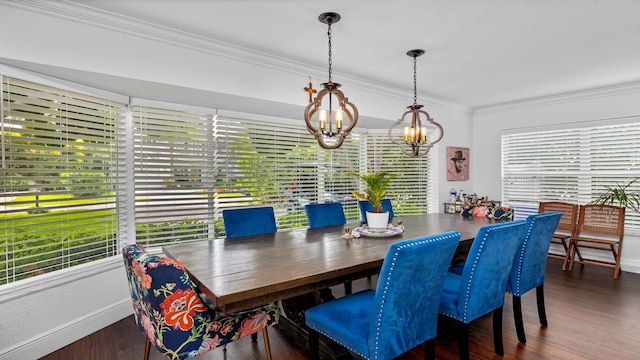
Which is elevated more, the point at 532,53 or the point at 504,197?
Answer: the point at 532,53

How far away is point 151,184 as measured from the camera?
130 inches

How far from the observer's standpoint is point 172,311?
1679 mm

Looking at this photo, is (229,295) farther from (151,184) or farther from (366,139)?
(366,139)

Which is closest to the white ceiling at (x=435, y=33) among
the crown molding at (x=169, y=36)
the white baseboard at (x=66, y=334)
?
the crown molding at (x=169, y=36)

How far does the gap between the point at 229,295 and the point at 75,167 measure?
2.12 metres

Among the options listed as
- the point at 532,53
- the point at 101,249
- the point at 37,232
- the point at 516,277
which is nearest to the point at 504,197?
the point at 532,53

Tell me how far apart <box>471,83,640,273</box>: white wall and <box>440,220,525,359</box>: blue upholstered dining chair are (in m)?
3.71

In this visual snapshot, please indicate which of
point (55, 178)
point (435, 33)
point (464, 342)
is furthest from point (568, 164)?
point (55, 178)

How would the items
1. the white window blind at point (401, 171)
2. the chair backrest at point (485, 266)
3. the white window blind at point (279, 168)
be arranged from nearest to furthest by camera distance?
the chair backrest at point (485, 266), the white window blind at point (279, 168), the white window blind at point (401, 171)

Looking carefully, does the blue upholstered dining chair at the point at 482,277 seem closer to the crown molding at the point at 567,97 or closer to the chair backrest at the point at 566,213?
the chair backrest at the point at 566,213

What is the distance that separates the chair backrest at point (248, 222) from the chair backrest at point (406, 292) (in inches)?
67.1

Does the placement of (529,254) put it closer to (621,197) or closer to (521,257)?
(521,257)

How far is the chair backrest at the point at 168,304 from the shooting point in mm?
1629

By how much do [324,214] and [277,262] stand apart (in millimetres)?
1618
